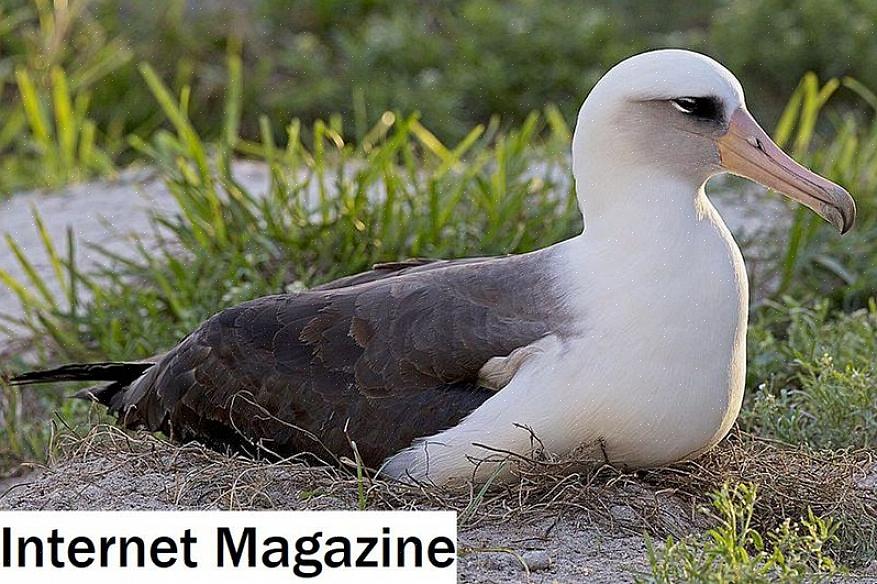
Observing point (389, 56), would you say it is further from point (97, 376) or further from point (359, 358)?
point (359, 358)

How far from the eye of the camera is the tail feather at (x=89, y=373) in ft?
13.8

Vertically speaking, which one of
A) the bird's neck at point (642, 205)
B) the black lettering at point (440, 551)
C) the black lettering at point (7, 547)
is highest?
the bird's neck at point (642, 205)

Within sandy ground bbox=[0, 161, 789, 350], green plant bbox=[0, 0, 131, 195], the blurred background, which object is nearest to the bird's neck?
sandy ground bbox=[0, 161, 789, 350]

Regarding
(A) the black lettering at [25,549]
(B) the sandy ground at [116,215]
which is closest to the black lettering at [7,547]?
(A) the black lettering at [25,549]

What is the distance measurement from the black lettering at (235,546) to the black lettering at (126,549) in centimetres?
16

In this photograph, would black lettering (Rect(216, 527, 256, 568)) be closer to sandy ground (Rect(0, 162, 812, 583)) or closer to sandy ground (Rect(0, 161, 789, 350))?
sandy ground (Rect(0, 162, 812, 583))

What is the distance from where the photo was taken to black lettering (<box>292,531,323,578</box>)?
3.12 m

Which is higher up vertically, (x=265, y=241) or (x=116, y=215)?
(x=265, y=241)

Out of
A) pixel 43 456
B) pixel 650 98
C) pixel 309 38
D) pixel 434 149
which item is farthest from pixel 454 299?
pixel 309 38

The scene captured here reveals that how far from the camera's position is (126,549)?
321cm

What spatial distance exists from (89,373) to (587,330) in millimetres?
1540

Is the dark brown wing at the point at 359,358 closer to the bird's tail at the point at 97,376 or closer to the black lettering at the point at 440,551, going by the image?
the bird's tail at the point at 97,376

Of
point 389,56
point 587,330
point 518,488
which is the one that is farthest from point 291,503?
point 389,56

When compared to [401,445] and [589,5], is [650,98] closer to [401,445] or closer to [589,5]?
[401,445]
